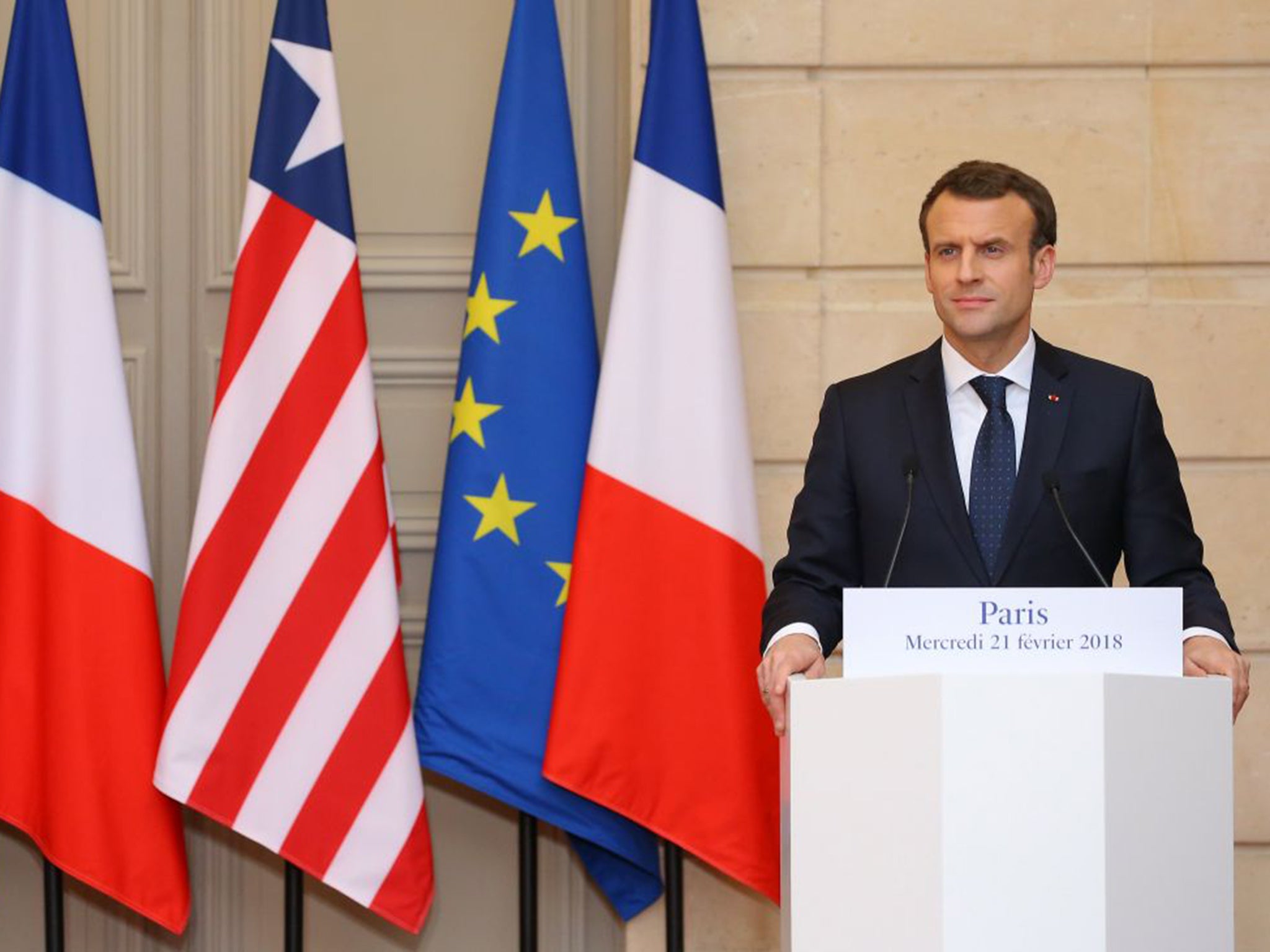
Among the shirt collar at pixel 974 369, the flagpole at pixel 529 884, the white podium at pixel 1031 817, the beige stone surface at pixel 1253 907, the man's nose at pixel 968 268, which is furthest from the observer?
the beige stone surface at pixel 1253 907

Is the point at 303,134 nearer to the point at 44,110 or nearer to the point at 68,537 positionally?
the point at 44,110

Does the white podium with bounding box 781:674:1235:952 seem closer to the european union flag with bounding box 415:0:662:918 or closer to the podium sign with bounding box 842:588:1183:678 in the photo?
the podium sign with bounding box 842:588:1183:678

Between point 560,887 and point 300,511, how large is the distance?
127 cm

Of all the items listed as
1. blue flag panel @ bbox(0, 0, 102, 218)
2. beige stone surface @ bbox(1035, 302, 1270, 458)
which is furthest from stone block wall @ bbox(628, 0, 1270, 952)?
blue flag panel @ bbox(0, 0, 102, 218)

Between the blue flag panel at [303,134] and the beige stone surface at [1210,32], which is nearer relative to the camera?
the blue flag panel at [303,134]

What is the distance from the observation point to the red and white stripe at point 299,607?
383cm

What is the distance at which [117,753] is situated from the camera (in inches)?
152

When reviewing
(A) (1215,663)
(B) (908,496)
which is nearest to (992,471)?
(B) (908,496)

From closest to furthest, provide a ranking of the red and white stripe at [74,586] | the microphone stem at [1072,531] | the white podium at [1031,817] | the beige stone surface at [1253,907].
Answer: the white podium at [1031,817]
the microphone stem at [1072,531]
the red and white stripe at [74,586]
the beige stone surface at [1253,907]

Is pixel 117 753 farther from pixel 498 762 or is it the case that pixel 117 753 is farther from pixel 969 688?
pixel 969 688

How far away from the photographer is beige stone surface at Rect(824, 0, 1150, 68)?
4262 mm

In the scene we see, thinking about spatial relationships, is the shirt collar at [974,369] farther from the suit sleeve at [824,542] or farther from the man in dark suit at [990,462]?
the suit sleeve at [824,542]

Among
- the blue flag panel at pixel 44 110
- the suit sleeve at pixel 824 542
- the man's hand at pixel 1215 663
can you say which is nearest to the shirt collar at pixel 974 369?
the suit sleeve at pixel 824 542

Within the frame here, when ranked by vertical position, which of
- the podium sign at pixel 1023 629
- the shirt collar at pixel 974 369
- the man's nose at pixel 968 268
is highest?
the man's nose at pixel 968 268
